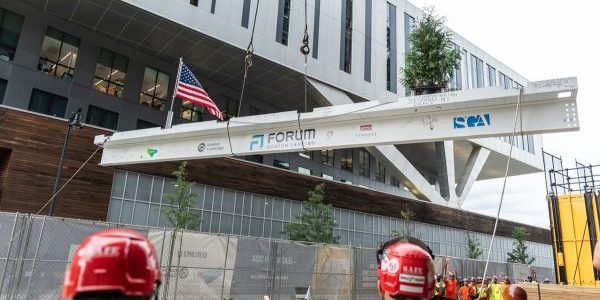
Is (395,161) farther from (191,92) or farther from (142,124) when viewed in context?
(191,92)

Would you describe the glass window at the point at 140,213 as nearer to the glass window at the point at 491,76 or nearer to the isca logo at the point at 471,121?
the isca logo at the point at 471,121

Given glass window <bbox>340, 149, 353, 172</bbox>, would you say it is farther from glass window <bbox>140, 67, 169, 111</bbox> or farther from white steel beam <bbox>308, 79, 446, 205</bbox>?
glass window <bbox>140, 67, 169, 111</bbox>

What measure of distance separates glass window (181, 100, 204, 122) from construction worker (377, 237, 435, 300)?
32749 mm

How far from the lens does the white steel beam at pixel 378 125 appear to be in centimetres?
853

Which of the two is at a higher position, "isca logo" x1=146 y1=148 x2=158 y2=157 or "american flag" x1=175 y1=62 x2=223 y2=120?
"american flag" x1=175 y1=62 x2=223 y2=120

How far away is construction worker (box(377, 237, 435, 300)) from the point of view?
8.07 feet

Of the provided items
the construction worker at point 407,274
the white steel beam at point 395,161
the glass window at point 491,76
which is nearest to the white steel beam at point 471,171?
the white steel beam at point 395,161

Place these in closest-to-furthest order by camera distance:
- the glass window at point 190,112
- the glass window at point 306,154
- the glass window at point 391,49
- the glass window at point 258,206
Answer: the glass window at point 258,206, the glass window at point 190,112, the glass window at point 306,154, the glass window at point 391,49

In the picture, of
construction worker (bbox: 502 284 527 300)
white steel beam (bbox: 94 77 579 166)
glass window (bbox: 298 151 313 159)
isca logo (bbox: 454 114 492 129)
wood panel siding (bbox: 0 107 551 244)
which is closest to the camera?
construction worker (bbox: 502 284 527 300)

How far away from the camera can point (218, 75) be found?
114ft

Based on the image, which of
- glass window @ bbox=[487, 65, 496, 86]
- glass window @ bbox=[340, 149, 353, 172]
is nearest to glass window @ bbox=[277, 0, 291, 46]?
glass window @ bbox=[340, 149, 353, 172]

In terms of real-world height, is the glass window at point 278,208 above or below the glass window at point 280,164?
below

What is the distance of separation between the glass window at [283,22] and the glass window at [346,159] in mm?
16590

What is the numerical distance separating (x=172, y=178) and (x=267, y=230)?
28.8 ft
